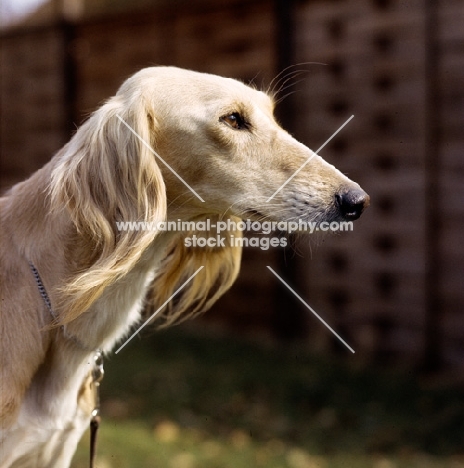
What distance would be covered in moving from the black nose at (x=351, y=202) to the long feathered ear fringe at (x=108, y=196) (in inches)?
22.6

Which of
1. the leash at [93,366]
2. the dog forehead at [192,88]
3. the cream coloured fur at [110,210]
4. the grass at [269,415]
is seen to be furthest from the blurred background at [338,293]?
the dog forehead at [192,88]

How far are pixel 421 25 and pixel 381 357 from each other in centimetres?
260

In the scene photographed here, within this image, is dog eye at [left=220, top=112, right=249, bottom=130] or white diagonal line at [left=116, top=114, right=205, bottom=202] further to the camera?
dog eye at [left=220, top=112, right=249, bottom=130]

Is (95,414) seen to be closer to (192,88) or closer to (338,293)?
(192,88)

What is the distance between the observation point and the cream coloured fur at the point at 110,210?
219 cm

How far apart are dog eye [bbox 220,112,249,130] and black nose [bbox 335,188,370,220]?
0.41 meters

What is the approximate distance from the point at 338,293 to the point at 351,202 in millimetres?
3729

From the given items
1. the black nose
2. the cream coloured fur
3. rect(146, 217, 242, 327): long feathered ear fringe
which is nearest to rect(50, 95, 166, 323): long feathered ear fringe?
the cream coloured fur

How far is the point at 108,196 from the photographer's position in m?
2.20

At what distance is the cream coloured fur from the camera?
7.18 ft

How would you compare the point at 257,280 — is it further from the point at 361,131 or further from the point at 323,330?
the point at 361,131

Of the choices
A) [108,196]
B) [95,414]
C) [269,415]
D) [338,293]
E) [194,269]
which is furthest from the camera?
[338,293]

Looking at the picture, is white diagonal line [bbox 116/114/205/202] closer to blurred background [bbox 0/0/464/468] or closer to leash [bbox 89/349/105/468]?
leash [bbox 89/349/105/468]

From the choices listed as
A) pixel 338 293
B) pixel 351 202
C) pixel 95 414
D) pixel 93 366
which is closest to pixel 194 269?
pixel 93 366
